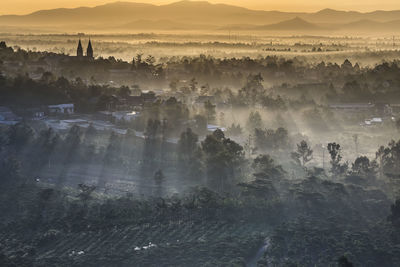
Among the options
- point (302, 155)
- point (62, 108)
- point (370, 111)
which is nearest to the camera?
point (302, 155)

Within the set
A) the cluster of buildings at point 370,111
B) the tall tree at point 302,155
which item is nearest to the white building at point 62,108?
the tall tree at point 302,155

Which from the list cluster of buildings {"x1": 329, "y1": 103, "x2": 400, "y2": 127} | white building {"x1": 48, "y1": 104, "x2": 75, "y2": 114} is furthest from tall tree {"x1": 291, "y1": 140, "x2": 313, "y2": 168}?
white building {"x1": 48, "y1": 104, "x2": 75, "y2": 114}

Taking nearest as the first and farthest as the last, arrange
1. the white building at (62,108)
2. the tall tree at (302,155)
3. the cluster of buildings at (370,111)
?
the tall tree at (302,155)
the white building at (62,108)
the cluster of buildings at (370,111)

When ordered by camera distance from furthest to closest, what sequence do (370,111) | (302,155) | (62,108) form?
(370,111) → (62,108) → (302,155)

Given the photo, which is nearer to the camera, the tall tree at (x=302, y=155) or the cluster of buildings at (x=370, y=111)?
the tall tree at (x=302, y=155)

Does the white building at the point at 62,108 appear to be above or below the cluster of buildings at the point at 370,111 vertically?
above

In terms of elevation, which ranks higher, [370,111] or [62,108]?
[62,108]

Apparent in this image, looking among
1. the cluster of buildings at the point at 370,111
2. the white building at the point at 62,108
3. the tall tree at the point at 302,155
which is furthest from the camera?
the cluster of buildings at the point at 370,111

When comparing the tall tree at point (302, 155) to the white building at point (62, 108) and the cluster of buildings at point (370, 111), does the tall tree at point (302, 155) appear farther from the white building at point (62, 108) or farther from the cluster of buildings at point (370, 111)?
the white building at point (62, 108)

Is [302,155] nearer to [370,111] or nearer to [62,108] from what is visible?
[370,111]

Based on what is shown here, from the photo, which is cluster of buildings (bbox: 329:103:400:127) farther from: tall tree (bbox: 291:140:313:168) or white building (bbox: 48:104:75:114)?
white building (bbox: 48:104:75:114)

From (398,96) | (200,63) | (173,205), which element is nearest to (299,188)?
(173,205)

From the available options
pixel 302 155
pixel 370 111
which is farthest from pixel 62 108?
pixel 370 111
